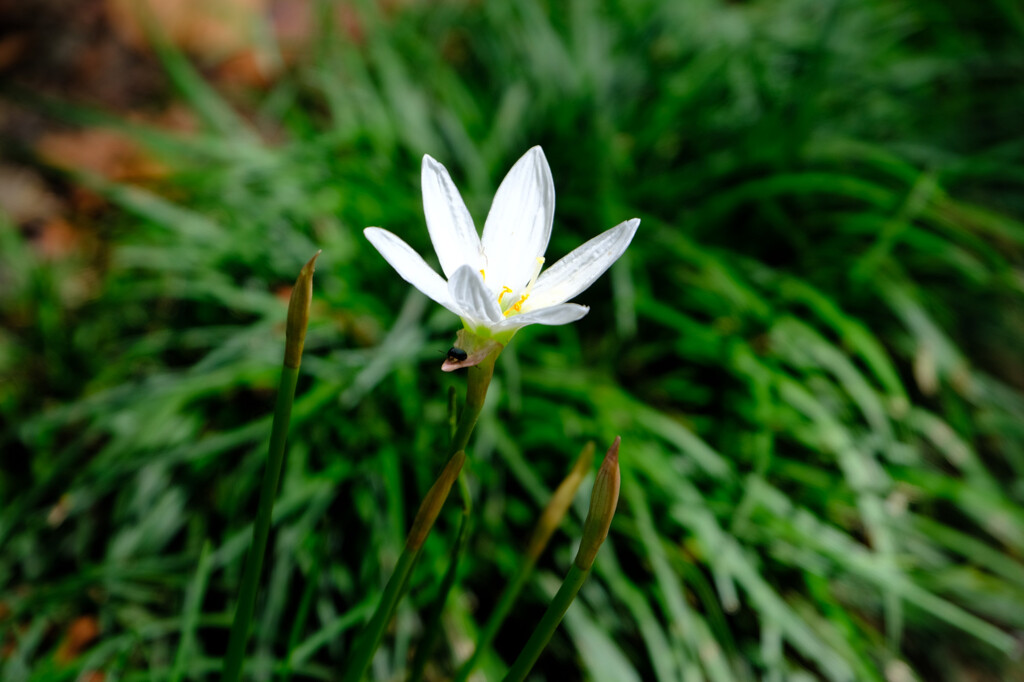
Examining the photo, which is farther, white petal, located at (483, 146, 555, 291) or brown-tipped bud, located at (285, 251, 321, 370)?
white petal, located at (483, 146, 555, 291)

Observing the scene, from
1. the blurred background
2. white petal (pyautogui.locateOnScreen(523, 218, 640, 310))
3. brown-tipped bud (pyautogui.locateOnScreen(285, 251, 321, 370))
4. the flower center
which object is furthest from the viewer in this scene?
the blurred background

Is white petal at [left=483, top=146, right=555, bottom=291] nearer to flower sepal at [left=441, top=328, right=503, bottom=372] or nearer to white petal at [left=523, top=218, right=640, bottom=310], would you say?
white petal at [left=523, top=218, right=640, bottom=310]

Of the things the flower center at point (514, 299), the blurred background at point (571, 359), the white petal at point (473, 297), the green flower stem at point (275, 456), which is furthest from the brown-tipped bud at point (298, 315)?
the blurred background at point (571, 359)

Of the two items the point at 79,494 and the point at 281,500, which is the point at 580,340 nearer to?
the point at 281,500

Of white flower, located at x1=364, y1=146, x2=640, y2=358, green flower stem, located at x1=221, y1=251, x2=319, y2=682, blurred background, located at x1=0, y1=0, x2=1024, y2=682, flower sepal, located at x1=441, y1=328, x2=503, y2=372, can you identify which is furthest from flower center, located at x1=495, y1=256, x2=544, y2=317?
blurred background, located at x1=0, y1=0, x2=1024, y2=682

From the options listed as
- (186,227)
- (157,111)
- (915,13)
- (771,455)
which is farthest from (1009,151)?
(157,111)

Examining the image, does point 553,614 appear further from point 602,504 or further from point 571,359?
point 571,359
